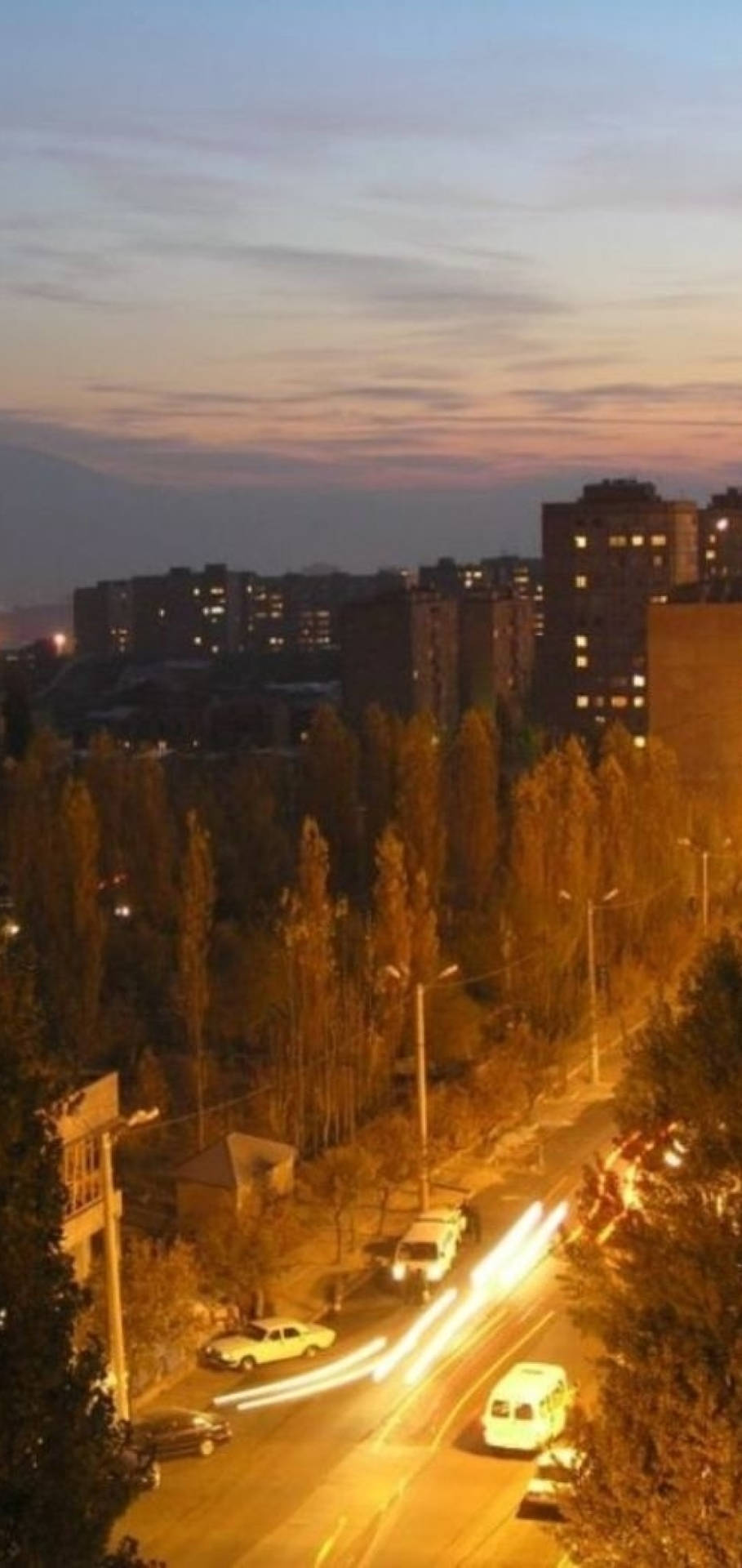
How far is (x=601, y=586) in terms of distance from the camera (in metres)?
52.1

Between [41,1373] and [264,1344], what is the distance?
21.5 feet

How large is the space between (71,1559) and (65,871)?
15.3 m

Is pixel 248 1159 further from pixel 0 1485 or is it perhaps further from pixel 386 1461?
pixel 0 1485

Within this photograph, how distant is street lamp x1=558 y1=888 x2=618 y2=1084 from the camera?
1867 centimetres

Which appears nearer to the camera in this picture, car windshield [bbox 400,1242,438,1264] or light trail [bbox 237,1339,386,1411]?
light trail [bbox 237,1339,386,1411]

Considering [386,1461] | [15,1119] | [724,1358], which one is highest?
[15,1119]

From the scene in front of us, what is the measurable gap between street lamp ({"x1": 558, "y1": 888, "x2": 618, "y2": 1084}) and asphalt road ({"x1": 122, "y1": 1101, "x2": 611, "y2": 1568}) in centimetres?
637

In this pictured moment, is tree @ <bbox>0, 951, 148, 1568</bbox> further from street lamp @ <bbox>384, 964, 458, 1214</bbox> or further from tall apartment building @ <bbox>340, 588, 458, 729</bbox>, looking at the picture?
tall apartment building @ <bbox>340, 588, 458, 729</bbox>

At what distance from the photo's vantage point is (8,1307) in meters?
5.28

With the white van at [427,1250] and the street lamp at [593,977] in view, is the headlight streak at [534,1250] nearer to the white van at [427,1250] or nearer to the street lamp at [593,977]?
the white van at [427,1250]

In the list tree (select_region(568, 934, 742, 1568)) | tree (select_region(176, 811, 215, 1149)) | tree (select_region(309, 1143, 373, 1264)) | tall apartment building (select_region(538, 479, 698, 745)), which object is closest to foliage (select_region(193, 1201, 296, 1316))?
tree (select_region(309, 1143, 373, 1264))

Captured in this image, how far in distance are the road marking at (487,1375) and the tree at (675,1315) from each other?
2111mm

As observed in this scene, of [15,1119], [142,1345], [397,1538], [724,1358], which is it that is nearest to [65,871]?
[142,1345]

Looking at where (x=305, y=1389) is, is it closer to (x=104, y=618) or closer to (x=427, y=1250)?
(x=427, y=1250)
